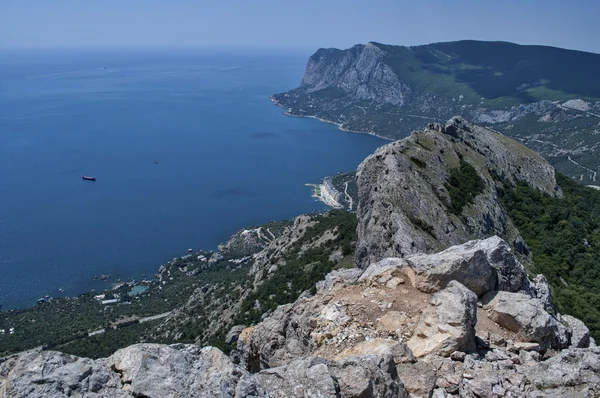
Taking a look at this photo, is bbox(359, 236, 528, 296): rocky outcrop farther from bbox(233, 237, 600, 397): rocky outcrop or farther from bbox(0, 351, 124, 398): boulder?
bbox(0, 351, 124, 398): boulder

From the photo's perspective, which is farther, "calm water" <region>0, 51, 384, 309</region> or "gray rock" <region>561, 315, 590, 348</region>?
"calm water" <region>0, 51, 384, 309</region>

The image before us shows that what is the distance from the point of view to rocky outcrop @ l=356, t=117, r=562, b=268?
31209mm

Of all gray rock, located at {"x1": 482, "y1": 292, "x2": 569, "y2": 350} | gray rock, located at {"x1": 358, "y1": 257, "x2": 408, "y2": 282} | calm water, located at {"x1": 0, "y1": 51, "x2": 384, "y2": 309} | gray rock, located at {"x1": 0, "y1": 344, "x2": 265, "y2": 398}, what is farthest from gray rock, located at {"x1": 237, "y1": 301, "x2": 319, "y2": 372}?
calm water, located at {"x1": 0, "y1": 51, "x2": 384, "y2": 309}

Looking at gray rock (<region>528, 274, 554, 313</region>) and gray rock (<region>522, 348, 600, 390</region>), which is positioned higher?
gray rock (<region>522, 348, 600, 390</region>)

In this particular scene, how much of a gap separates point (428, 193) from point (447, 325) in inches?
1002

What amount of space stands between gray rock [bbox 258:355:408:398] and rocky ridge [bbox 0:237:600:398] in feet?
0.07

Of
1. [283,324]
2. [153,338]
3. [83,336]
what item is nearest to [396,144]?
[283,324]

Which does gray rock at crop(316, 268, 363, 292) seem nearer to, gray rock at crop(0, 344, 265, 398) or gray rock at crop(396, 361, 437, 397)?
gray rock at crop(396, 361, 437, 397)

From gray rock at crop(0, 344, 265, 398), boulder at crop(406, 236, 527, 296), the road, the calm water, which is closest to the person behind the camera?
gray rock at crop(0, 344, 265, 398)

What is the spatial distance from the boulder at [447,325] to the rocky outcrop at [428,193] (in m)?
16.2

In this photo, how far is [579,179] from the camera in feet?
413

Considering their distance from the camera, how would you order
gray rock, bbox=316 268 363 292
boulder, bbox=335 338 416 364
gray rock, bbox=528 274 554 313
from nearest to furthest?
boulder, bbox=335 338 416 364, gray rock, bbox=316 268 363 292, gray rock, bbox=528 274 554 313

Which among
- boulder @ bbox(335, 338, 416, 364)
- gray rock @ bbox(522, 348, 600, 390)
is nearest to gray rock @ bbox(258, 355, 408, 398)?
boulder @ bbox(335, 338, 416, 364)

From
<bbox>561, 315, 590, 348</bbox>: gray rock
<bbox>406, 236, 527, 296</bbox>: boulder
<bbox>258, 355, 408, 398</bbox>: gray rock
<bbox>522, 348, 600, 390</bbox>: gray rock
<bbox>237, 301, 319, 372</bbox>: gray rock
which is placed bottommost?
<bbox>237, 301, 319, 372</bbox>: gray rock
